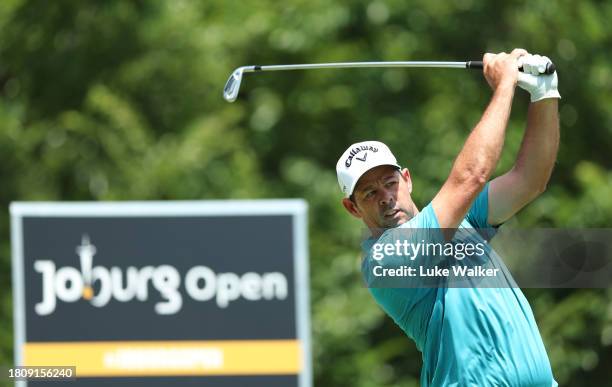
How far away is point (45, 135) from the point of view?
1217 cm

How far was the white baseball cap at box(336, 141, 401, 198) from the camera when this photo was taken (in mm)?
4004

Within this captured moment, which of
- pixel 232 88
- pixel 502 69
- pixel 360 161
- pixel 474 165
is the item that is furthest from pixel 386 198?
pixel 232 88

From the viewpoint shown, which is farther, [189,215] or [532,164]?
[189,215]

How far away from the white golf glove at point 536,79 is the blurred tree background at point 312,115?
253 inches

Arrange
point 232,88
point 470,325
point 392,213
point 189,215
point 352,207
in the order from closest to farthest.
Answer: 1. point 470,325
2. point 392,213
3. point 352,207
4. point 232,88
5. point 189,215

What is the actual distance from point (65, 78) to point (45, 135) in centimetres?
66

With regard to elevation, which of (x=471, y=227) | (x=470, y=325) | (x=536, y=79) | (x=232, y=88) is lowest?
(x=470, y=325)

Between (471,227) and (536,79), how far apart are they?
1.60ft

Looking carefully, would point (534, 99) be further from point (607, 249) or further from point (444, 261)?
point (607, 249)

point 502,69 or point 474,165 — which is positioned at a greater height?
point 502,69

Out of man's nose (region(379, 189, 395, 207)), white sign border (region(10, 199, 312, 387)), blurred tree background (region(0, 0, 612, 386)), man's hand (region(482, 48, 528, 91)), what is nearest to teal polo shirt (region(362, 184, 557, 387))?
man's nose (region(379, 189, 395, 207))

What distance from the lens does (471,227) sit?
13.2 ft

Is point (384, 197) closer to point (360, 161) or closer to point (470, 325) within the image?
point (360, 161)

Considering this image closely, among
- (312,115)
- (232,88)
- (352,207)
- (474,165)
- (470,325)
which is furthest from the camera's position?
(312,115)
